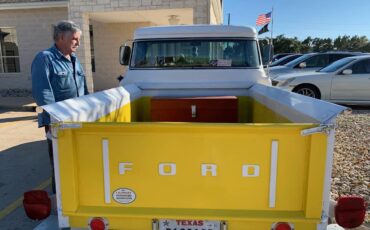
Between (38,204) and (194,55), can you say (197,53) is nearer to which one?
(194,55)

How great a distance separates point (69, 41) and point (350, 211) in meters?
2.87

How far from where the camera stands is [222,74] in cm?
452

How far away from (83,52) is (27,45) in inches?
149

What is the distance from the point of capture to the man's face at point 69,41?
10.4 feet

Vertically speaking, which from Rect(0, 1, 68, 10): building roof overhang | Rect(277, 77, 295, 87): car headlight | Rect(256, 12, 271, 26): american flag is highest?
Rect(0, 1, 68, 10): building roof overhang

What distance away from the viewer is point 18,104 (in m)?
10.5

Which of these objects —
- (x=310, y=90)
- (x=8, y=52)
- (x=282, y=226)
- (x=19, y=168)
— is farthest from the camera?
(x=8, y=52)

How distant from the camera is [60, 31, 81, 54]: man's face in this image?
3.17 metres

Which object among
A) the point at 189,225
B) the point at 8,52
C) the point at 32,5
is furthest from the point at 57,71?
the point at 8,52

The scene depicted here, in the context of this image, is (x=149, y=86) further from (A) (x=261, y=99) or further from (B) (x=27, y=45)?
(B) (x=27, y=45)

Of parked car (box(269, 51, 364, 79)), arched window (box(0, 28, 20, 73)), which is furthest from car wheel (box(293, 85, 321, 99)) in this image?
arched window (box(0, 28, 20, 73))

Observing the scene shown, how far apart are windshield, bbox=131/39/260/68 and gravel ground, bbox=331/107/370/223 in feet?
6.57

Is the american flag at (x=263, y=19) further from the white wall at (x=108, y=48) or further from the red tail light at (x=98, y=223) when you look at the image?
the red tail light at (x=98, y=223)

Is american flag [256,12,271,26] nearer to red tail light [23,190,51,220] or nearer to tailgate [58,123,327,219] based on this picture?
Answer: tailgate [58,123,327,219]
